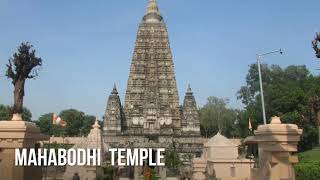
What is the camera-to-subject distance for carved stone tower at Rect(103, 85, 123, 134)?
7175 centimetres

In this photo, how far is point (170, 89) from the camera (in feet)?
243

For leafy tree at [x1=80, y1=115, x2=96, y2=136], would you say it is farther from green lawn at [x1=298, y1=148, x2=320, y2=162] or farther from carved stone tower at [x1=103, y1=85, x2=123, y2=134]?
green lawn at [x1=298, y1=148, x2=320, y2=162]

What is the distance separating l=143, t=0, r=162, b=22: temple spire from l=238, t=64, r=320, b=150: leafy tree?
22.4m

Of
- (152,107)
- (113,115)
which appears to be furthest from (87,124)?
(152,107)

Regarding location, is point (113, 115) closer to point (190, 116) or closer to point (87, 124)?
point (190, 116)

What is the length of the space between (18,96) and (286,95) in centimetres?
5233

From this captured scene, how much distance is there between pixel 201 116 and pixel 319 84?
31.6m

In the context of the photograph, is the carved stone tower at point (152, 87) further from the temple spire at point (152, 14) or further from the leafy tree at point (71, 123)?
the leafy tree at point (71, 123)

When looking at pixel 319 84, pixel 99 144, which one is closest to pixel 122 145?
pixel 319 84

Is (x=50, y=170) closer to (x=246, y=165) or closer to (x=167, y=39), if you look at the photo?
(x=246, y=165)

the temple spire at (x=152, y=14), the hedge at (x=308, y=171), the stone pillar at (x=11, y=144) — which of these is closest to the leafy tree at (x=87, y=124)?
the temple spire at (x=152, y=14)

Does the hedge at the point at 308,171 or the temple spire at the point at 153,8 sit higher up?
the temple spire at the point at 153,8

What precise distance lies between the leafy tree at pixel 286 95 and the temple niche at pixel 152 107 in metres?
12.0

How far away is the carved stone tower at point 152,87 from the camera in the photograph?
71.9 metres
